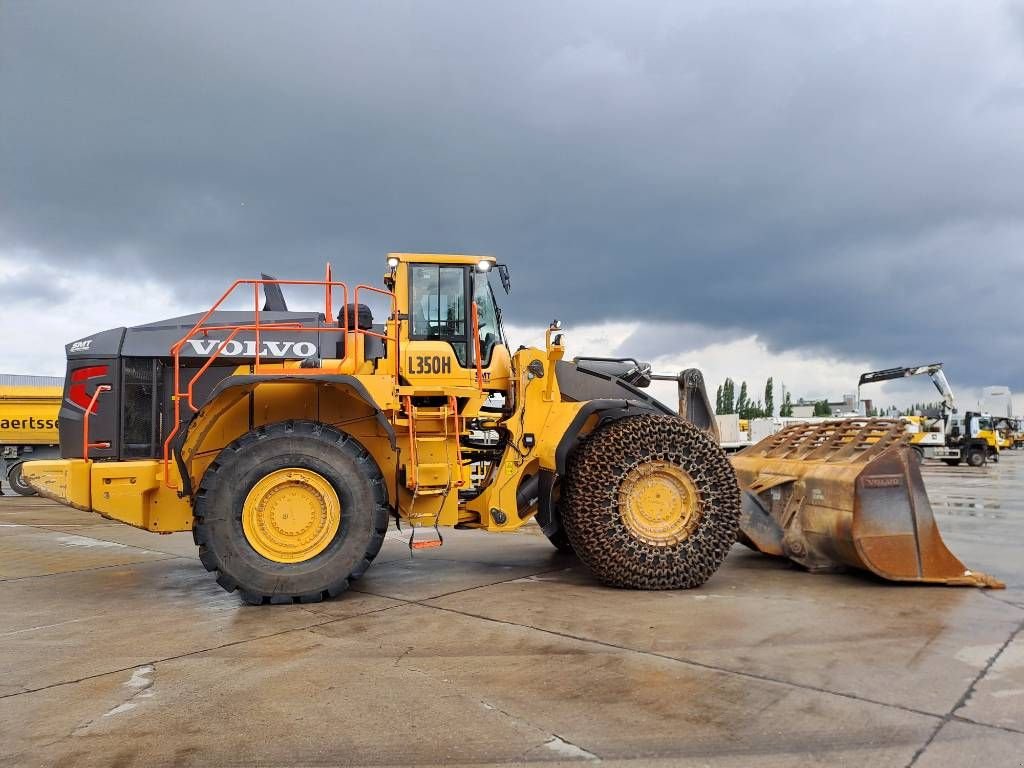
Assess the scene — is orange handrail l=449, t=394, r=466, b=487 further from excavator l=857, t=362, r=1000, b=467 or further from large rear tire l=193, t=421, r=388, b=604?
excavator l=857, t=362, r=1000, b=467

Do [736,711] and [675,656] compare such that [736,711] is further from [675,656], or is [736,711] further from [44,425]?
[44,425]

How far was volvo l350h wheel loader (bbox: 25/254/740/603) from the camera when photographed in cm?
552

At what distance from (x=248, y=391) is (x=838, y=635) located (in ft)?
14.7

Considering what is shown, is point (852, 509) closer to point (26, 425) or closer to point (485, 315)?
point (485, 315)

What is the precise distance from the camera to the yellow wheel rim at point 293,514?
5508 millimetres

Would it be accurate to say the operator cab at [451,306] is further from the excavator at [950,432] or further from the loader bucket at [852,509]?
the excavator at [950,432]

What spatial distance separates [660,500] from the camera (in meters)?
6.19

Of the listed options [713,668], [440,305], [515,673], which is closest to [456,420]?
[440,305]

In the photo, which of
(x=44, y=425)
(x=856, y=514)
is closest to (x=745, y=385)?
(x=44, y=425)

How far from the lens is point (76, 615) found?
5336mm

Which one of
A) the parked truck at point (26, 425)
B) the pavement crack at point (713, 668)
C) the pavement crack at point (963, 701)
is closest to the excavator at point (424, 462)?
the pavement crack at point (713, 668)

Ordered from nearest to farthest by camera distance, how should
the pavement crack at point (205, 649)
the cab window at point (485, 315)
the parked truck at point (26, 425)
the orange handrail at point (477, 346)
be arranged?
the pavement crack at point (205, 649)
the orange handrail at point (477, 346)
the cab window at point (485, 315)
the parked truck at point (26, 425)

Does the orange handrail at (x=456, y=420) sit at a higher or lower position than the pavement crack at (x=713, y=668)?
higher

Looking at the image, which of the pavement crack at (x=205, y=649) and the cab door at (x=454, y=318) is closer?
the pavement crack at (x=205, y=649)
